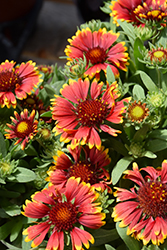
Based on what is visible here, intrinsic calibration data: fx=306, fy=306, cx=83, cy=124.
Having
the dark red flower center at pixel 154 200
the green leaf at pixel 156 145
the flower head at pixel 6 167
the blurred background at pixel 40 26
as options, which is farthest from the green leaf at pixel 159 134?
the blurred background at pixel 40 26

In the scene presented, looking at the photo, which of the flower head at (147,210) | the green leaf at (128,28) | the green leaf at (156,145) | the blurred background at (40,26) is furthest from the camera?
the blurred background at (40,26)

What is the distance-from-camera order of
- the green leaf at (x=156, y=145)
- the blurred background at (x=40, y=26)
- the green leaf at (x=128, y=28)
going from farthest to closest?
the blurred background at (x=40, y=26), the green leaf at (x=128, y=28), the green leaf at (x=156, y=145)

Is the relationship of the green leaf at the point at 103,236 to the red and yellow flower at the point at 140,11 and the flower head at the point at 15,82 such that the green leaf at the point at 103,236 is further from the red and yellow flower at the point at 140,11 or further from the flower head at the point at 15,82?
the red and yellow flower at the point at 140,11

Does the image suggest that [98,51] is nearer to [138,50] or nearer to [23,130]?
[138,50]

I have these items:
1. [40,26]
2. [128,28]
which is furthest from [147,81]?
[40,26]

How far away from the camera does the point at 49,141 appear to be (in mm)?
740

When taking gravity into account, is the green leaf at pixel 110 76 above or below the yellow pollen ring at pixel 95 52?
below

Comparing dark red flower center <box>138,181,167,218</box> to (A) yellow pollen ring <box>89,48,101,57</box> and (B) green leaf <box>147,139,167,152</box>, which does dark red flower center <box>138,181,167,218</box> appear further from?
(A) yellow pollen ring <box>89,48,101,57</box>

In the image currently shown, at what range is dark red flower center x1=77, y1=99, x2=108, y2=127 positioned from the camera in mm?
628

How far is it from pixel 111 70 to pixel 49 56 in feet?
5.57

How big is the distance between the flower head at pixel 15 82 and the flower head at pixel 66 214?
0.25m

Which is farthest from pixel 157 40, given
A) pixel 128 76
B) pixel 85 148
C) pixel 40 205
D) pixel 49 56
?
pixel 49 56

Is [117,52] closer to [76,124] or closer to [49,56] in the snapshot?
[76,124]

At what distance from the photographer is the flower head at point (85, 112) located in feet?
1.96
